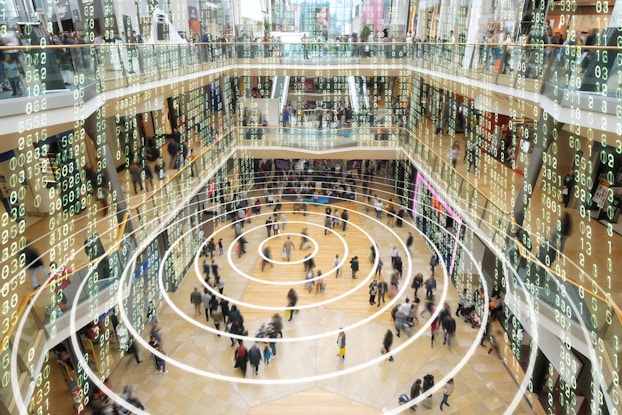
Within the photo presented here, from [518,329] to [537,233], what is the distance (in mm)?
3268

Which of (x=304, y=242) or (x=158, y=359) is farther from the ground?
(x=304, y=242)

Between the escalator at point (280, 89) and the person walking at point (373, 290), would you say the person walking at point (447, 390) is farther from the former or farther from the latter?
the escalator at point (280, 89)

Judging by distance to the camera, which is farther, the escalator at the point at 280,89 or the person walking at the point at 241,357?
the escalator at the point at 280,89

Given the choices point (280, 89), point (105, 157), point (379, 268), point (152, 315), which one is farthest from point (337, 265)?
point (280, 89)

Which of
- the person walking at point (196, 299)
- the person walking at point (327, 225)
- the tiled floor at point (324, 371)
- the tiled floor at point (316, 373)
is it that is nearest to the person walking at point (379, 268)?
the tiled floor at point (324, 371)

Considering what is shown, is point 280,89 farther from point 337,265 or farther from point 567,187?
point 567,187

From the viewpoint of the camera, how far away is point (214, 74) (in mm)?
20422

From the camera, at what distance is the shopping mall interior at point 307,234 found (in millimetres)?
8961

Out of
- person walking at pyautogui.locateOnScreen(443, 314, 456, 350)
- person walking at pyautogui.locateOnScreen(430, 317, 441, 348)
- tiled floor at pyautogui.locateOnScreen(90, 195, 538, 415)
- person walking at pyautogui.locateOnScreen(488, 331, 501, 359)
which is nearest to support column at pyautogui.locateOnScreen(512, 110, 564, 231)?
person walking at pyautogui.locateOnScreen(443, 314, 456, 350)

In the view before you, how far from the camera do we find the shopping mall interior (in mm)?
8961

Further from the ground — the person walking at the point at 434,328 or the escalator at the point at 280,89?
the escalator at the point at 280,89

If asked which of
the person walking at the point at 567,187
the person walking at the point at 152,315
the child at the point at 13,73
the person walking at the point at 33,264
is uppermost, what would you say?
the child at the point at 13,73

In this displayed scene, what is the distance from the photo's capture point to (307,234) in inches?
816

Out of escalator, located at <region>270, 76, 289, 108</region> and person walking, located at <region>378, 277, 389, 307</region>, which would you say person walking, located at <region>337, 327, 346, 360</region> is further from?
escalator, located at <region>270, 76, 289, 108</region>
